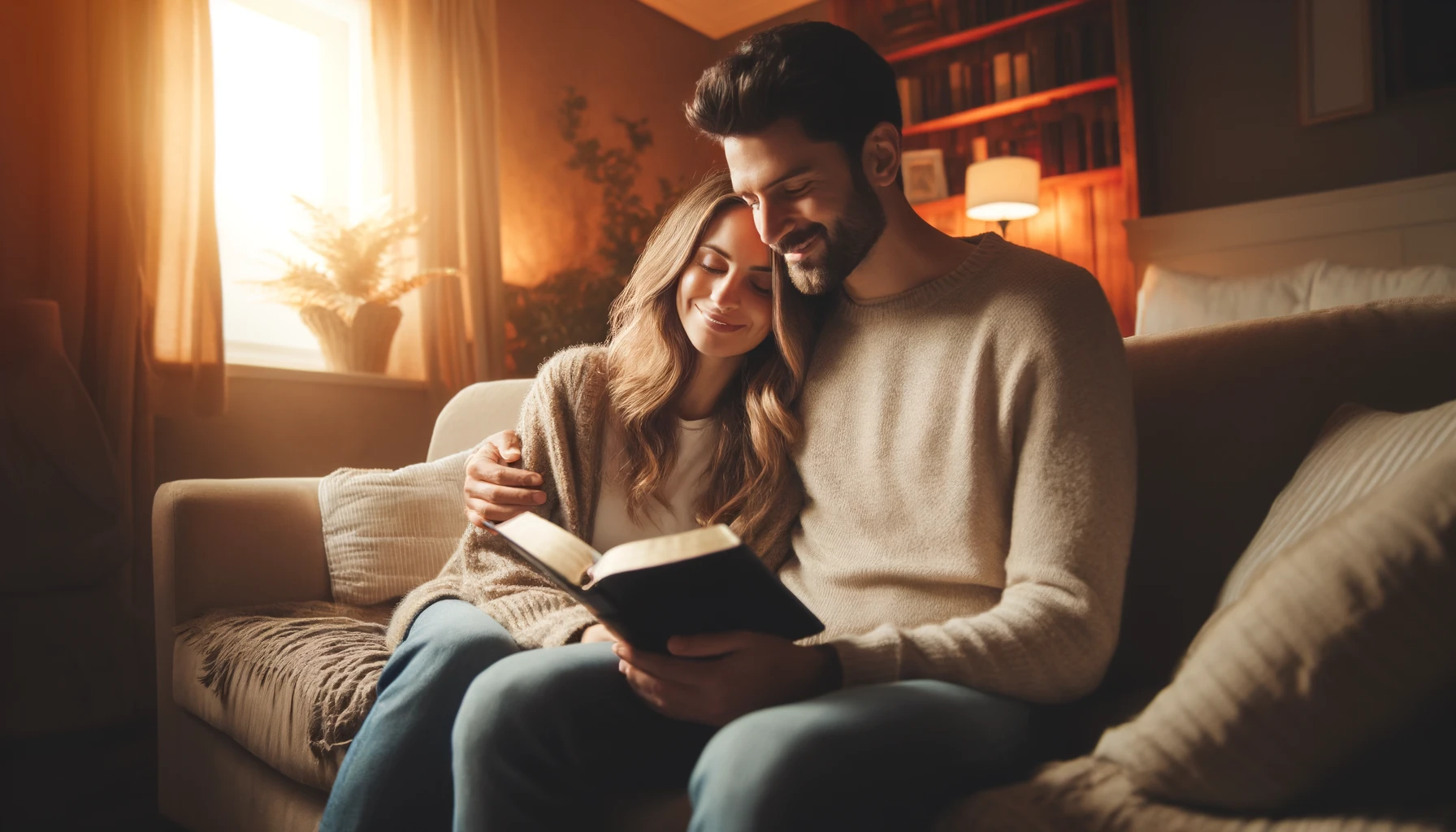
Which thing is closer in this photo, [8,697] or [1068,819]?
[1068,819]

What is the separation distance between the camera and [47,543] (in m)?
2.10

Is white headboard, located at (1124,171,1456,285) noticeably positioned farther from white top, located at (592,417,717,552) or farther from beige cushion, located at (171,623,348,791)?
beige cushion, located at (171,623,348,791)

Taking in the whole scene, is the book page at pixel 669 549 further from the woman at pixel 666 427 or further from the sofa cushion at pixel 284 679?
the sofa cushion at pixel 284 679

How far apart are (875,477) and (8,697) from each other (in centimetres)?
212

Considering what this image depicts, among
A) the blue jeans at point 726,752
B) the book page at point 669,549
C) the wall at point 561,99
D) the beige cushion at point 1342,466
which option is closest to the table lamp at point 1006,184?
the wall at point 561,99

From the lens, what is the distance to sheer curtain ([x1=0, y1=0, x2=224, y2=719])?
7.42 feet

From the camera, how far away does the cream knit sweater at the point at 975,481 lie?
80 centimetres

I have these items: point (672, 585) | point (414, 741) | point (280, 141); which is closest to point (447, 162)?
point (280, 141)

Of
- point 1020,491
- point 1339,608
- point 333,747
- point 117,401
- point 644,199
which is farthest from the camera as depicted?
point 644,199

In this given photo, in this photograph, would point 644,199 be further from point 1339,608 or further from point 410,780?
point 1339,608

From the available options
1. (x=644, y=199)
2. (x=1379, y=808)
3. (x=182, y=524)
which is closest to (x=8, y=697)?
(x=182, y=524)

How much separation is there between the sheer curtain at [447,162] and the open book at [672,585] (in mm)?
2626

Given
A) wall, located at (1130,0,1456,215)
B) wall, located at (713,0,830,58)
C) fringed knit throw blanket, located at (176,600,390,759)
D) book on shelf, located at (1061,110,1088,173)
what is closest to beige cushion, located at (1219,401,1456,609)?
fringed knit throw blanket, located at (176,600,390,759)

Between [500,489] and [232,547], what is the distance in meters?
0.74
